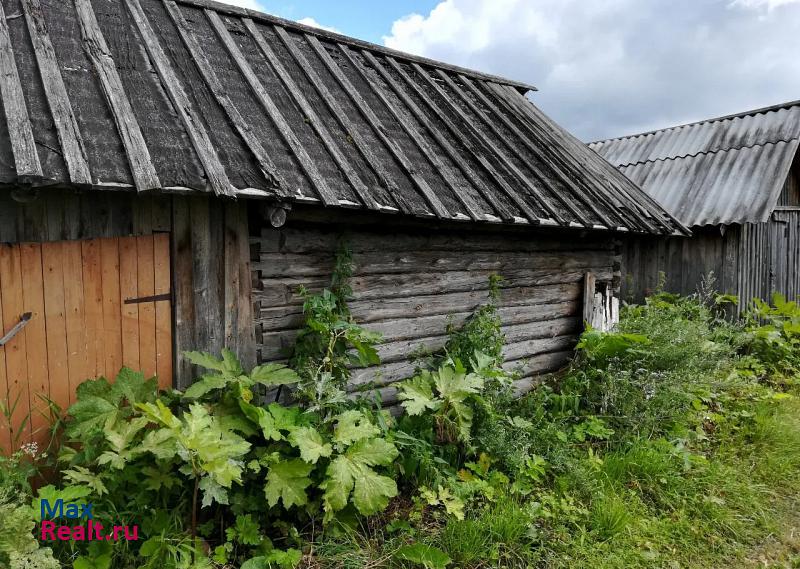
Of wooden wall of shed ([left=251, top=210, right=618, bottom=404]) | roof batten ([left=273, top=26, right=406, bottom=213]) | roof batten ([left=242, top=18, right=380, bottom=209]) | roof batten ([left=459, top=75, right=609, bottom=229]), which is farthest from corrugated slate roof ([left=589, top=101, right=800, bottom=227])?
roof batten ([left=242, top=18, right=380, bottom=209])

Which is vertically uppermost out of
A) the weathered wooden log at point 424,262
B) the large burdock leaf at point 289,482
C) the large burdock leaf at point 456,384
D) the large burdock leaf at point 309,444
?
the weathered wooden log at point 424,262

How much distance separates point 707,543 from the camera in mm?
4035

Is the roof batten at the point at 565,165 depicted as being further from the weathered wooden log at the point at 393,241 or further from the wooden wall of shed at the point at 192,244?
the wooden wall of shed at the point at 192,244

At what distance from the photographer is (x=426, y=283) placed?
5.18 metres

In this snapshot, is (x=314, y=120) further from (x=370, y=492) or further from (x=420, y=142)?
(x=370, y=492)

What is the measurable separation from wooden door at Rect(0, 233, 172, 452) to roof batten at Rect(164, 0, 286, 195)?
2.87ft

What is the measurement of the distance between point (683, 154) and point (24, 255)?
12.8 meters

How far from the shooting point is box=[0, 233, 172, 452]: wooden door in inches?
129

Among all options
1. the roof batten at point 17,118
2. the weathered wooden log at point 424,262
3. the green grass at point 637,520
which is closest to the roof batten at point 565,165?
the weathered wooden log at point 424,262

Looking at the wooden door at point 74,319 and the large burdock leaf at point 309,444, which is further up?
the wooden door at point 74,319

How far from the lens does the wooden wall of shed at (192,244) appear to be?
135 inches

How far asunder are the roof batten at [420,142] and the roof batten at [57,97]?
302 cm

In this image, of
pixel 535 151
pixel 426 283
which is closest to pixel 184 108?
pixel 426 283

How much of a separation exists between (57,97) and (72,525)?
2.63 metres
